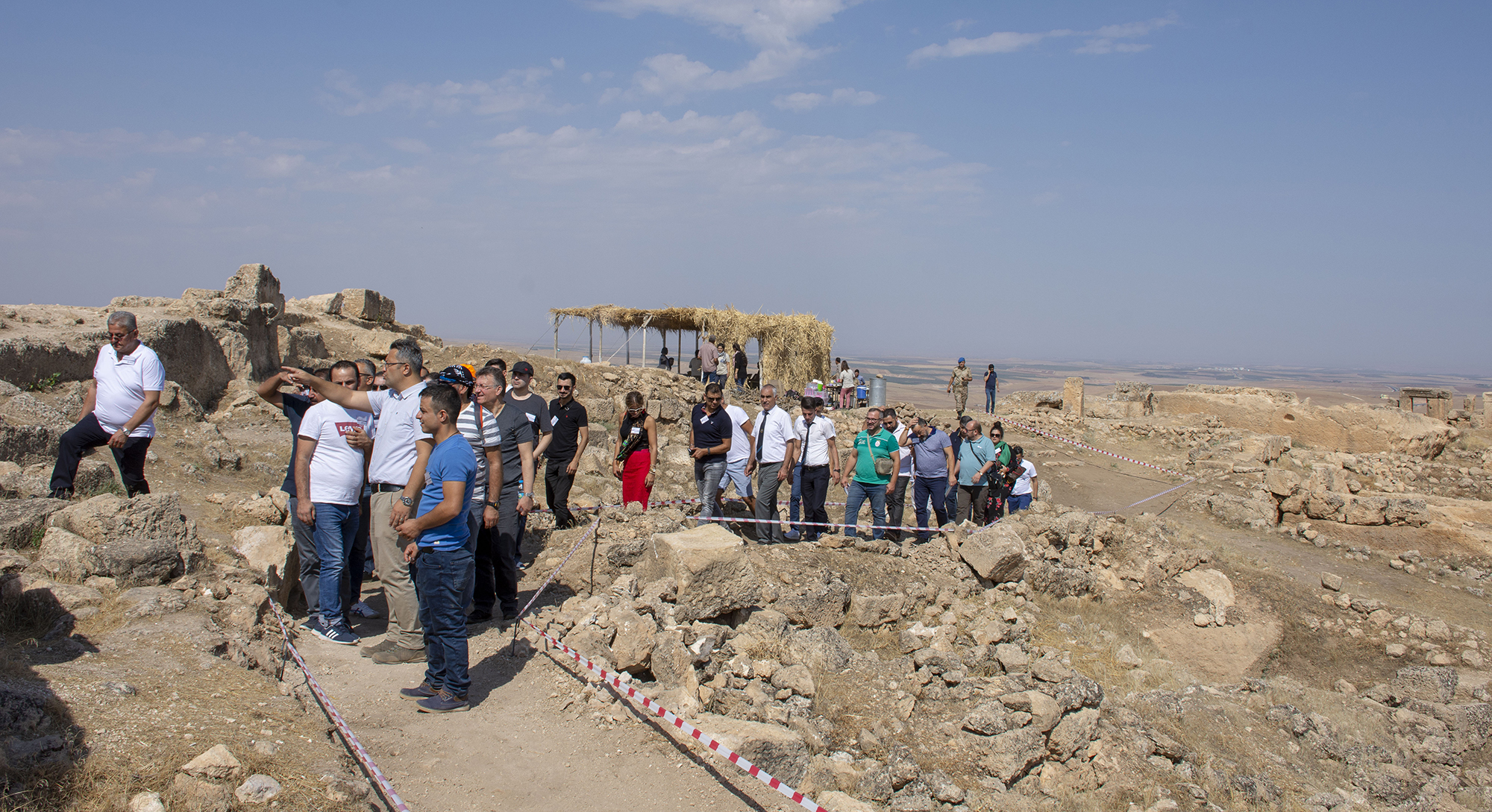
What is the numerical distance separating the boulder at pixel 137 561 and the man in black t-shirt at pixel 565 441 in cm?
304

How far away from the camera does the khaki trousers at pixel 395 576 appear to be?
14.6ft

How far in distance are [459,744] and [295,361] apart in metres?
12.8

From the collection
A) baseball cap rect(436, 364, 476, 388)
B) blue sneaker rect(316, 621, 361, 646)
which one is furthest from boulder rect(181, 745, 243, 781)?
baseball cap rect(436, 364, 476, 388)

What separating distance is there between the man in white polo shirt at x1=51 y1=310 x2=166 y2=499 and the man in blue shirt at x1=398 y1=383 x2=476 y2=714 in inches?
107

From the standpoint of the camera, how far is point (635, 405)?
707 cm

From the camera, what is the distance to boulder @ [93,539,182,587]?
4352mm

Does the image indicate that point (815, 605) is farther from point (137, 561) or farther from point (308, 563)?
point (137, 561)

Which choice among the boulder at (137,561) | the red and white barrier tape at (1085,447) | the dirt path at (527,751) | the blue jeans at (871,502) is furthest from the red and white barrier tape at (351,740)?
the red and white barrier tape at (1085,447)

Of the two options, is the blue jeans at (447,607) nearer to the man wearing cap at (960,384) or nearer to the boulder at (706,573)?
the boulder at (706,573)

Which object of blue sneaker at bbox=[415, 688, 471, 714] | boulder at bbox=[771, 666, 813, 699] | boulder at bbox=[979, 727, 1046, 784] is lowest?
boulder at bbox=[979, 727, 1046, 784]

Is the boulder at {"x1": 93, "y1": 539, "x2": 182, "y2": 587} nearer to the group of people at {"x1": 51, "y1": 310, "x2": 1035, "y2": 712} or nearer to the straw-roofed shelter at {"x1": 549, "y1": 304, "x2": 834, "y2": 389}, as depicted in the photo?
the group of people at {"x1": 51, "y1": 310, "x2": 1035, "y2": 712}

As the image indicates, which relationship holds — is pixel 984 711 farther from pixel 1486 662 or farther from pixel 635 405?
pixel 1486 662

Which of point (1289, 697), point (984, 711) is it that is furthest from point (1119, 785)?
point (1289, 697)

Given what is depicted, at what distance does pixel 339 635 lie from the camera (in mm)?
4867
